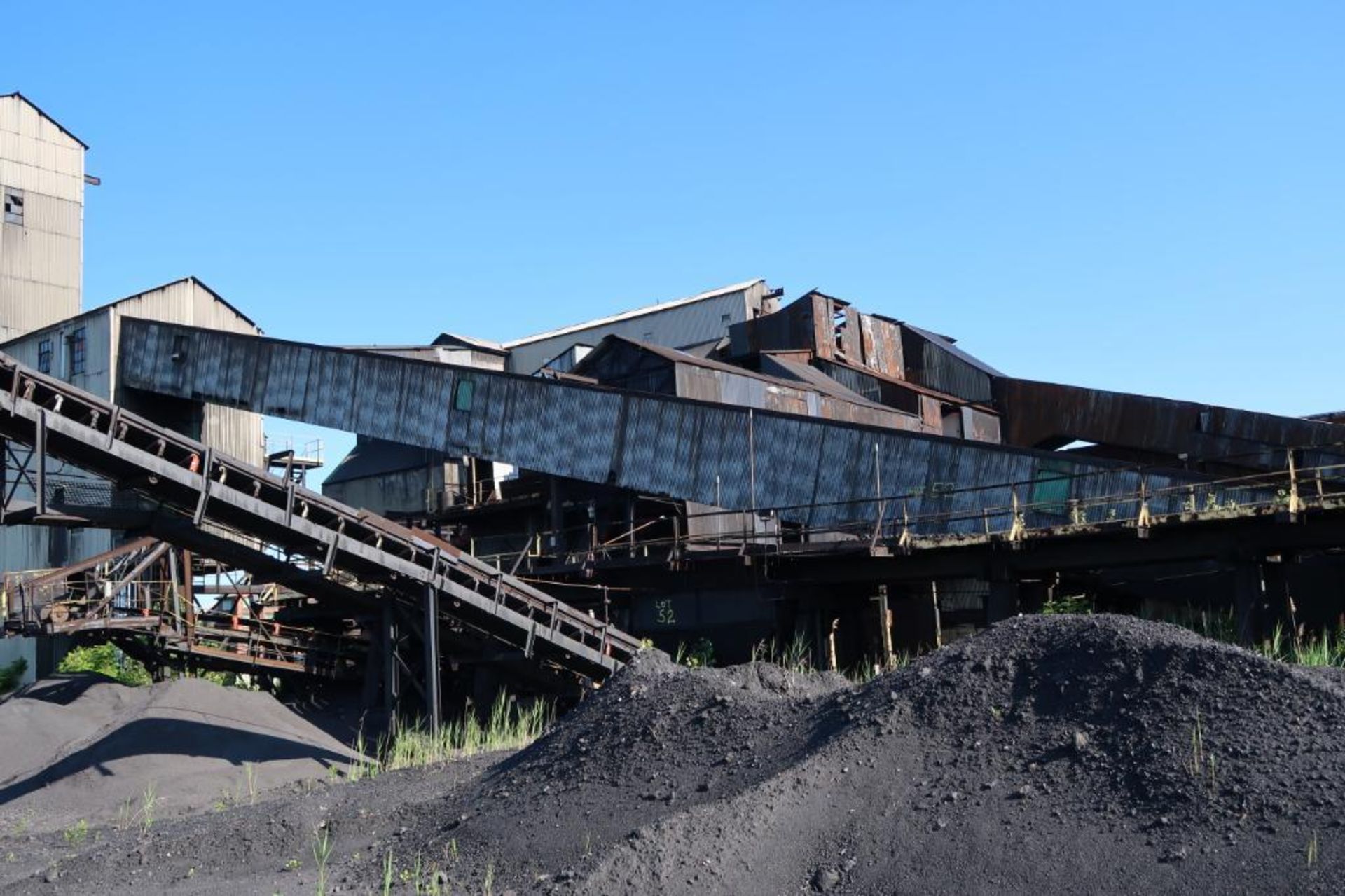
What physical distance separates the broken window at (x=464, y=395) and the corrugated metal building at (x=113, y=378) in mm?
8011

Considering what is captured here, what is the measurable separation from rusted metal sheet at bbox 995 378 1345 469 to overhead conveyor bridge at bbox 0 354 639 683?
63.1ft

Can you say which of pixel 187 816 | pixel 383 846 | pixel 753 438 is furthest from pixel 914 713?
pixel 753 438

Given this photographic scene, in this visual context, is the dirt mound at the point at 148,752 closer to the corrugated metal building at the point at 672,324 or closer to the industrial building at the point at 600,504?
the industrial building at the point at 600,504

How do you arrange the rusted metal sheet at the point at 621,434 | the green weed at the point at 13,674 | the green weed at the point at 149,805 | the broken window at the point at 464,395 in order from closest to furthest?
1. the green weed at the point at 149,805
2. the rusted metal sheet at the point at 621,434
3. the broken window at the point at 464,395
4. the green weed at the point at 13,674

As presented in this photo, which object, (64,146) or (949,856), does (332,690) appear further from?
(64,146)

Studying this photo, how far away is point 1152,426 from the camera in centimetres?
4228

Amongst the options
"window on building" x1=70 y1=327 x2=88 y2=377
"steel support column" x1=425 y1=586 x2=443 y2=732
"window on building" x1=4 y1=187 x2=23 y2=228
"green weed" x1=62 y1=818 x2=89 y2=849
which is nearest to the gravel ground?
"green weed" x1=62 y1=818 x2=89 y2=849

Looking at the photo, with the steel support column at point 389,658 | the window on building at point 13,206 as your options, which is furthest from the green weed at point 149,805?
the window on building at point 13,206

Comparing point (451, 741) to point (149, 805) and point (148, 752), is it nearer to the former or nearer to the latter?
point (148, 752)

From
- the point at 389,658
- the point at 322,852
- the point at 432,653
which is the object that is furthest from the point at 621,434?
the point at 322,852

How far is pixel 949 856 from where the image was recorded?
9156 mm

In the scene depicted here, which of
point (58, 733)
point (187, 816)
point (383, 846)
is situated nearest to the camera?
point (383, 846)

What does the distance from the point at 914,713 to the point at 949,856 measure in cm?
185

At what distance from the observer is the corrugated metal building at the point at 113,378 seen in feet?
127
